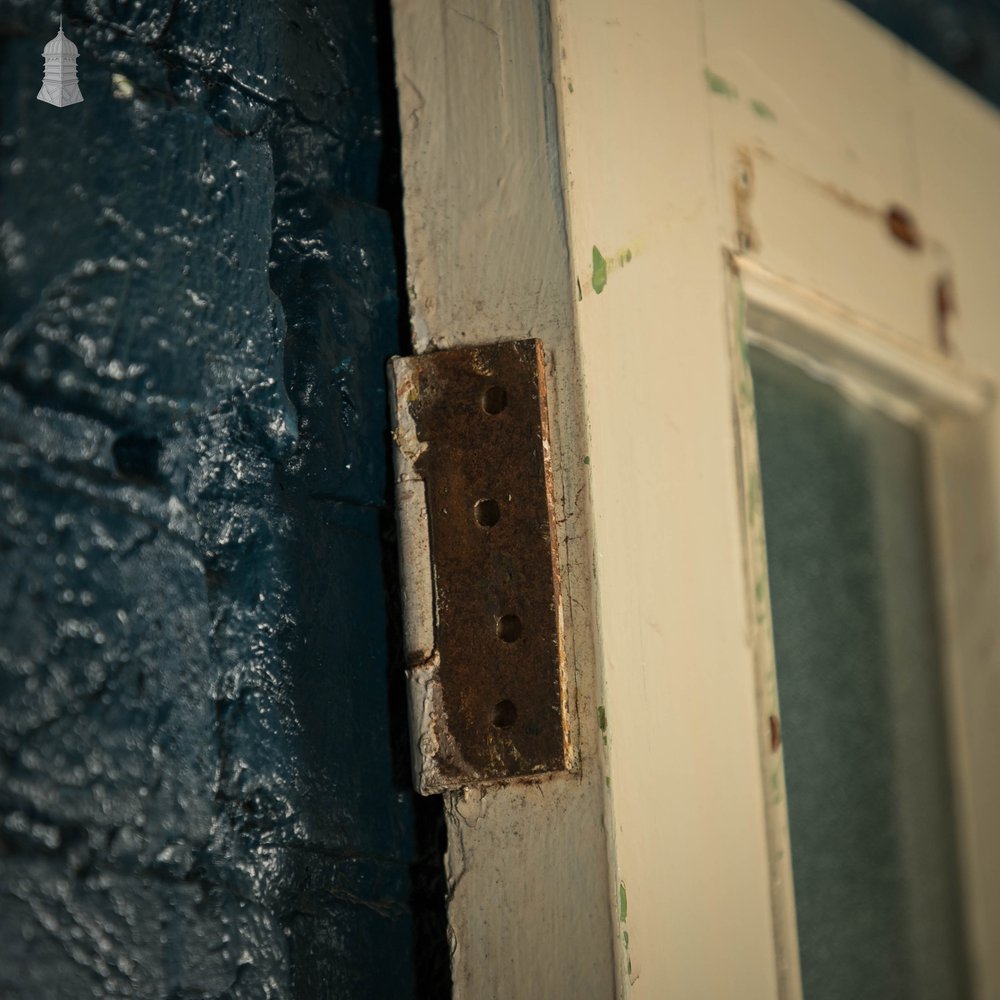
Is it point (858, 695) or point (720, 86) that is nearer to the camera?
point (720, 86)

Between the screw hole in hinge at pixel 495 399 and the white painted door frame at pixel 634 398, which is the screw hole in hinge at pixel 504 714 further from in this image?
the screw hole in hinge at pixel 495 399

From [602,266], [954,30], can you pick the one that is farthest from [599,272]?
[954,30]

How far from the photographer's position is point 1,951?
0.49 meters

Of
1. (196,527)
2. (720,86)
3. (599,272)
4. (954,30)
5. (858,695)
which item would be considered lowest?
(858,695)

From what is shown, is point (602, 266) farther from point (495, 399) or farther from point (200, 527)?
point (200, 527)

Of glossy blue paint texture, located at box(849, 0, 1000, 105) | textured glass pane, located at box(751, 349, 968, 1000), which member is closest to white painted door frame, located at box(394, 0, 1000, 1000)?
textured glass pane, located at box(751, 349, 968, 1000)

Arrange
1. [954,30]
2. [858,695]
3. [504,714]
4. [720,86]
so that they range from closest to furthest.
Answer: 1. [504,714]
2. [720,86]
3. [858,695]
4. [954,30]

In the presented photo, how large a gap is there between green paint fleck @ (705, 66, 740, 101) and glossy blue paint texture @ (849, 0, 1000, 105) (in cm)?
50

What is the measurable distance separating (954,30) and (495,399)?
96cm

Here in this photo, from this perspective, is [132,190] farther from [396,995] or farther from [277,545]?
[396,995]

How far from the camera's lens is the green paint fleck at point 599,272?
2.05 feet

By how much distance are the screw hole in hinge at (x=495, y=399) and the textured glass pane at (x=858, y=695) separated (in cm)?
35

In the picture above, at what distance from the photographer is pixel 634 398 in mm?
648

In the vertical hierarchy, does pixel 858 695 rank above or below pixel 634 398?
below
